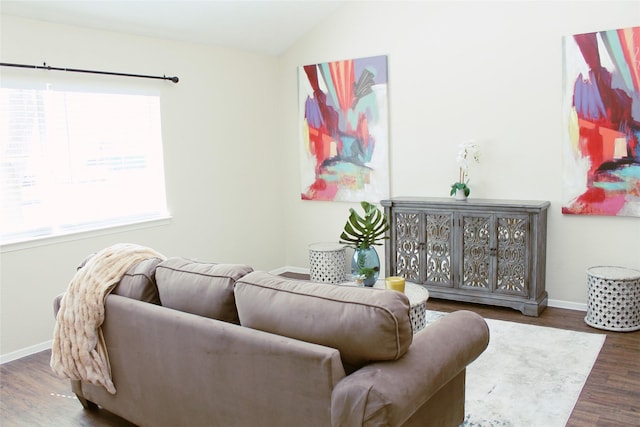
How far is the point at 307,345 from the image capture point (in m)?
1.92

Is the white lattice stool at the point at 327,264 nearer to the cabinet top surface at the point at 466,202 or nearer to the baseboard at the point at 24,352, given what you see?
the cabinet top surface at the point at 466,202

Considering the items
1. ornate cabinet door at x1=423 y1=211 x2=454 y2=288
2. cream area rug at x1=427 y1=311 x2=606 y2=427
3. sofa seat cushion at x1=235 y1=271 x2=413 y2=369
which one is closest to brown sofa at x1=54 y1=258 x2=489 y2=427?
sofa seat cushion at x1=235 y1=271 x2=413 y2=369

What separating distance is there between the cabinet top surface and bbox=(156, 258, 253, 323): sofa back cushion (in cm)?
256

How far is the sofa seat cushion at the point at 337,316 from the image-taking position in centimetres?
186

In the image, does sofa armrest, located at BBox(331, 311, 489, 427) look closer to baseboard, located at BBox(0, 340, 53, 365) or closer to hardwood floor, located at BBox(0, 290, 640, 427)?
hardwood floor, located at BBox(0, 290, 640, 427)

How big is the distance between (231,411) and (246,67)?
4.12 m

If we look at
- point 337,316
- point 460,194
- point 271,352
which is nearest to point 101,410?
point 271,352

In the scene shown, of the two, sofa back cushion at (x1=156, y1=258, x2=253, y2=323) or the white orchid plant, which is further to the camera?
the white orchid plant

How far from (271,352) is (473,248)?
9.72 feet

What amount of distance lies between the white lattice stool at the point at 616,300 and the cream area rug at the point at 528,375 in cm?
19

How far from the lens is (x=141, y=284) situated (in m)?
2.67

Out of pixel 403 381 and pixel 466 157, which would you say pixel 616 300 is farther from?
pixel 403 381

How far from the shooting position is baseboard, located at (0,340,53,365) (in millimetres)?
3793

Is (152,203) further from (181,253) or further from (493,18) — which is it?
(493,18)
